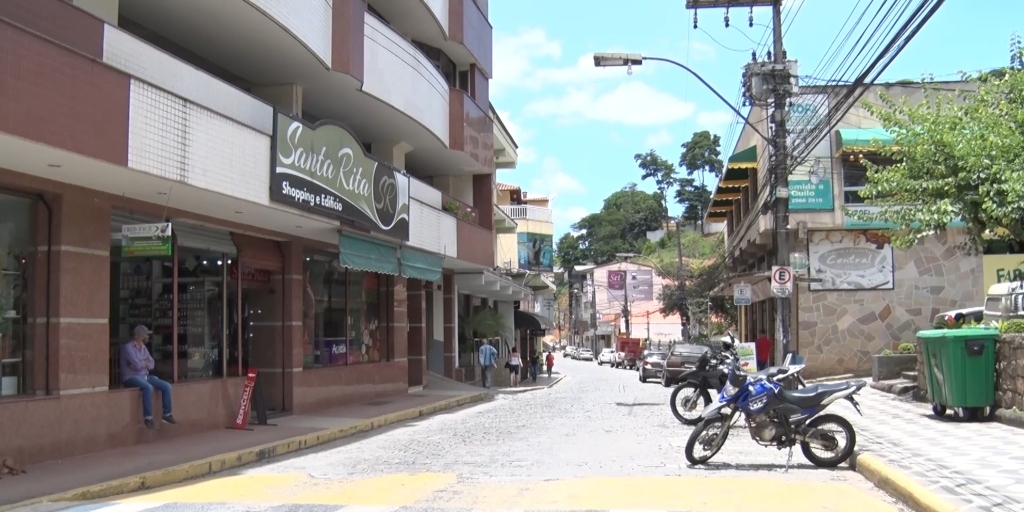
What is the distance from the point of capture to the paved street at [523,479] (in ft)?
26.9

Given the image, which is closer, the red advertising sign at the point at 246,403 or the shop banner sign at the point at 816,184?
the red advertising sign at the point at 246,403

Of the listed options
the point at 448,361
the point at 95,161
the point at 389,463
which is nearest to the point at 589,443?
the point at 389,463

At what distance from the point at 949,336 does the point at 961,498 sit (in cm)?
636

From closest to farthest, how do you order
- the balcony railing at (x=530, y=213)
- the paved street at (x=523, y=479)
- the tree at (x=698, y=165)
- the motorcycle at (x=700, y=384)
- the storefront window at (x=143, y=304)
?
1. the paved street at (x=523, y=479)
2. the storefront window at (x=143, y=304)
3. the motorcycle at (x=700, y=384)
4. the balcony railing at (x=530, y=213)
5. the tree at (x=698, y=165)

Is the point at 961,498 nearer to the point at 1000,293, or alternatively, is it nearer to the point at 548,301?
the point at 1000,293

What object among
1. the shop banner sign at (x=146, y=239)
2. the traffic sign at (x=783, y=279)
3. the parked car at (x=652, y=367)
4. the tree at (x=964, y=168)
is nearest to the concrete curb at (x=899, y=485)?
the traffic sign at (x=783, y=279)

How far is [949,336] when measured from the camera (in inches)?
514

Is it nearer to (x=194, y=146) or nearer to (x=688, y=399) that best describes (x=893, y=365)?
(x=688, y=399)

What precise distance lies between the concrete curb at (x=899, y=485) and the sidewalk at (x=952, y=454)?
5 centimetres

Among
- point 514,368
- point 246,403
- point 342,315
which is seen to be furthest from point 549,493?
point 514,368

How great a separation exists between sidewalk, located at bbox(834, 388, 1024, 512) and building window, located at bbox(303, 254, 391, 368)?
1069cm

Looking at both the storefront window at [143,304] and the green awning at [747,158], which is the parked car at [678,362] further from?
the storefront window at [143,304]

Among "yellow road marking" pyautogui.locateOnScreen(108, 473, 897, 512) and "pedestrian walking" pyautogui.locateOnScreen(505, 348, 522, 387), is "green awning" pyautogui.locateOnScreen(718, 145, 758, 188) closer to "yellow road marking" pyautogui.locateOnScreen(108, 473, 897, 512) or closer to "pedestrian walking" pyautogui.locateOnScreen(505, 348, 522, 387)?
"pedestrian walking" pyautogui.locateOnScreen(505, 348, 522, 387)

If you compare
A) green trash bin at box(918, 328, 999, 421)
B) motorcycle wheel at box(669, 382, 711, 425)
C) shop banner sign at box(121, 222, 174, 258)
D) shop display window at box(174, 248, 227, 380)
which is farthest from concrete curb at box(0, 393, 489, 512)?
green trash bin at box(918, 328, 999, 421)
